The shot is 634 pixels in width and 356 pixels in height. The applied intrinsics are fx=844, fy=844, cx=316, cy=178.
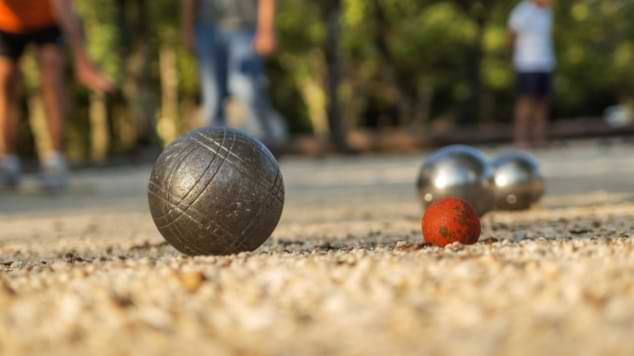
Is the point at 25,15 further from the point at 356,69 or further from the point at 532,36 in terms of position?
the point at 356,69

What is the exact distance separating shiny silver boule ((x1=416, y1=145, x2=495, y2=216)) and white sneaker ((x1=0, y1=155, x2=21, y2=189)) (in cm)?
539

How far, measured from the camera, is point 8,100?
902 cm

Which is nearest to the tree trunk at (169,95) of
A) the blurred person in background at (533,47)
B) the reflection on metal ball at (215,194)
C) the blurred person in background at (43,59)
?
the blurred person in background at (533,47)

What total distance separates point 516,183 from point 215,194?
3.06 meters

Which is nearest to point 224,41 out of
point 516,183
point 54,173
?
point 54,173

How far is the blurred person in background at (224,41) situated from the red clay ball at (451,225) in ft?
22.1

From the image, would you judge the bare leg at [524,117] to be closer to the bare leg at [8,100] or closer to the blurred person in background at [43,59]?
the blurred person in background at [43,59]

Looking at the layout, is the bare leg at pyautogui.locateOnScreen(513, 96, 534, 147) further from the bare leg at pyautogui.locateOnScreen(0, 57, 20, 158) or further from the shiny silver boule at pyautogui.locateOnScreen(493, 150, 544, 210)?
the bare leg at pyautogui.locateOnScreen(0, 57, 20, 158)

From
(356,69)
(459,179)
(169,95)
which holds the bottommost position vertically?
(169,95)

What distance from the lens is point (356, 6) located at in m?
24.2

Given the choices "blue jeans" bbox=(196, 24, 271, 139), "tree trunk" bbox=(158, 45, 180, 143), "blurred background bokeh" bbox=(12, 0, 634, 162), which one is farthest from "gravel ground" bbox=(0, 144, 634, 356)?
"tree trunk" bbox=(158, 45, 180, 143)

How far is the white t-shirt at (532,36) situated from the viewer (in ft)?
42.1

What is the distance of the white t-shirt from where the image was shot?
12828 millimetres

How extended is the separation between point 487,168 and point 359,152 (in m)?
13.5
